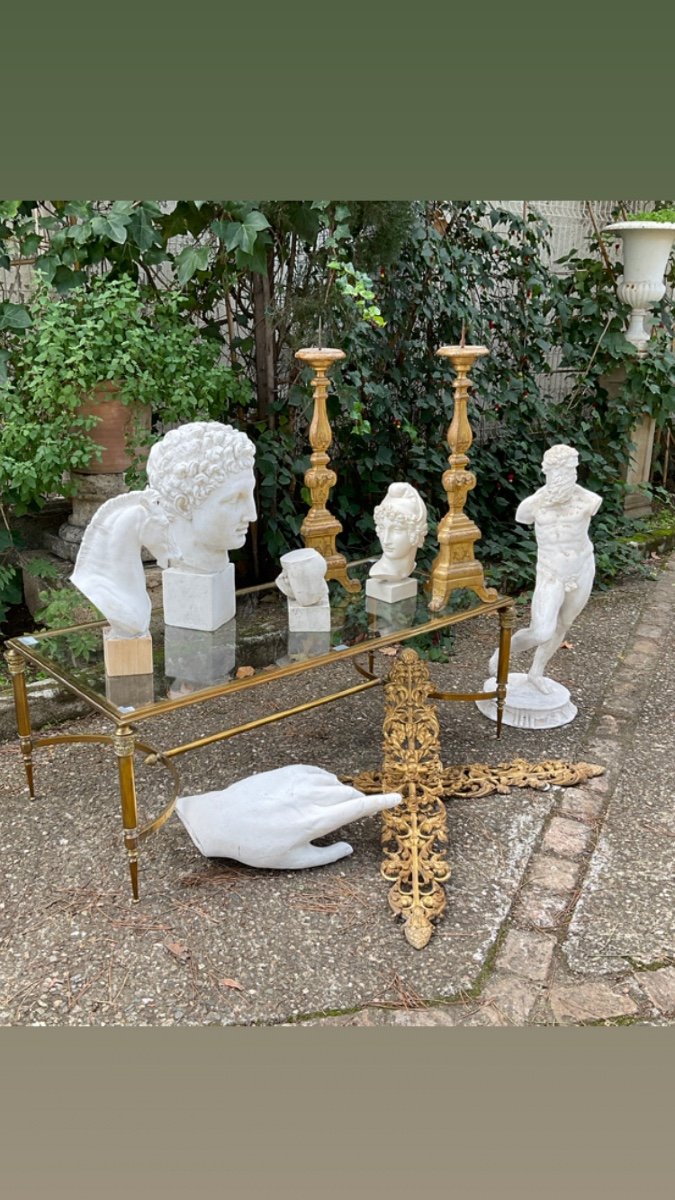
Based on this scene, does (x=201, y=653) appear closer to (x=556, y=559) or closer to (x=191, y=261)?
(x=556, y=559)

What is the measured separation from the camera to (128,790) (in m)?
2.53

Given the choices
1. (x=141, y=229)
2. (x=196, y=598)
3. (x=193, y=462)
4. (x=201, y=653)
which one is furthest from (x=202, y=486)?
(x=141, y=229)

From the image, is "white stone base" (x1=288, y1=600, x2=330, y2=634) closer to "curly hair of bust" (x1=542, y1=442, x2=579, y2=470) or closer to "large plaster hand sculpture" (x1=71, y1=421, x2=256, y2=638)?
"large plaster hand sculpture" (x1=71, y1=421, x2=256, y2=638)

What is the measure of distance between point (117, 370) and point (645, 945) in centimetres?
287

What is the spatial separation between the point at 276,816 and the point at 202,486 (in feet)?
3.31

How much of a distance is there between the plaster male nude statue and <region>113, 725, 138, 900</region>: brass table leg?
1.74 m

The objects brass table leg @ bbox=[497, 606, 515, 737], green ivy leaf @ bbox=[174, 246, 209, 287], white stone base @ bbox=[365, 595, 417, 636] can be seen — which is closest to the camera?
white stone base @ bbox=[365, 595, 417, 636]

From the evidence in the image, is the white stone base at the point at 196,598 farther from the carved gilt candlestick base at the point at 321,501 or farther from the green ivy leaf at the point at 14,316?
the green ivy leaf at the point at 14,316

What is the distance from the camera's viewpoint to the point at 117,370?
3.81 meters

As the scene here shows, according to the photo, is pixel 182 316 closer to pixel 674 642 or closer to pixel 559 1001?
pixel 674 642

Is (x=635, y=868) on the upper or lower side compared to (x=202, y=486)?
lower

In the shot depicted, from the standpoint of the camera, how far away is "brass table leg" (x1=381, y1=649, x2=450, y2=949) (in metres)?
2.62

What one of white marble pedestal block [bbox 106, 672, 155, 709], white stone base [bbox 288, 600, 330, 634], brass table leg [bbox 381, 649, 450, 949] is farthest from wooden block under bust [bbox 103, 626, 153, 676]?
brass table leg [bbox 381, 649, 450, 949]

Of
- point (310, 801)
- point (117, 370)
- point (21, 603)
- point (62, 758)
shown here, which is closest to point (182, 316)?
point (117, 370)
